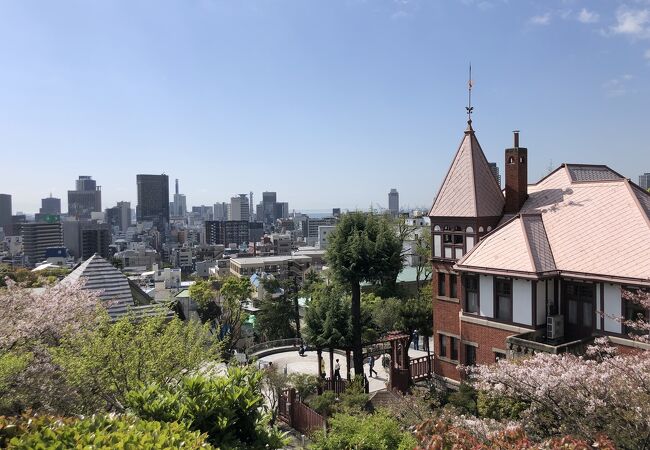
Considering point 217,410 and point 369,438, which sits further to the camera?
point 369,438

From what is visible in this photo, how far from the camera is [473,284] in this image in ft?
68.6

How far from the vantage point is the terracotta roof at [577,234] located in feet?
56.3

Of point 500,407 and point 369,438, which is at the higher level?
point 369,438

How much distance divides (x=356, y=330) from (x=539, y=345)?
38.4 ft

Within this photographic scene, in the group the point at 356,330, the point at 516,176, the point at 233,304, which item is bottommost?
the point at 233,304

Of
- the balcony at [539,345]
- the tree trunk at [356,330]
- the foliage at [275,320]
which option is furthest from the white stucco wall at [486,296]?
the foliage at [275,320]

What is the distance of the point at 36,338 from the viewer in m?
17.5

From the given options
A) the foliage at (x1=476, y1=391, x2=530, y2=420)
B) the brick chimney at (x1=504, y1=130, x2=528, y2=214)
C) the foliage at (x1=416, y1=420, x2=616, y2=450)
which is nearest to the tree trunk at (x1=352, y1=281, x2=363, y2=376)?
the brick chimney at (x1=504, y1=130, x2=528, y2=214)

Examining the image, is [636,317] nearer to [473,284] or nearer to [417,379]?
[473,284]

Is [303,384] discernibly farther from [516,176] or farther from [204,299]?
[204,299]

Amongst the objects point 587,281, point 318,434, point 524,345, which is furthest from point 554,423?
point 587,281

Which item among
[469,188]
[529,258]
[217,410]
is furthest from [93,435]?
[469,188]

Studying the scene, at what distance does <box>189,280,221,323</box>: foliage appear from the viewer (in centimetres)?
4606

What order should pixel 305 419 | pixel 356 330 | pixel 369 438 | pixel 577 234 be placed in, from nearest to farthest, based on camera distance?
pixel 369 438 < pixel 577 234 < pixel 305 419 < pixel 356 330
